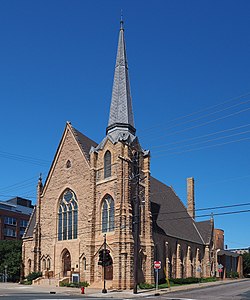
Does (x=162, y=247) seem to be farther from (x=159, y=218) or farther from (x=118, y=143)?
(x=118, y=143)

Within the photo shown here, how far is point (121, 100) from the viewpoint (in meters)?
47.0

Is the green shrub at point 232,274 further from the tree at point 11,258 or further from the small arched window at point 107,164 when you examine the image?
the small arched window at point 107,164

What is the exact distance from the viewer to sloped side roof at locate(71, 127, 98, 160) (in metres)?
45.8

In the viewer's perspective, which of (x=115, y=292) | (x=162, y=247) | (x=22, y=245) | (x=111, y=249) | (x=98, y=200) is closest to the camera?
(x=115, y=292)

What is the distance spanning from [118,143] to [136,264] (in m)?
11.3

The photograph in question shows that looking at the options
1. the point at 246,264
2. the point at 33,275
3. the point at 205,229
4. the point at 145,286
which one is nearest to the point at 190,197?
the point at 205,229

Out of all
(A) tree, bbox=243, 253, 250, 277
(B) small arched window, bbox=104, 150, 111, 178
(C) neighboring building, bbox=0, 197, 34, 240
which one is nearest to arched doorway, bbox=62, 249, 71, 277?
(B) small arched window, bbox=104, 150, 111, 178

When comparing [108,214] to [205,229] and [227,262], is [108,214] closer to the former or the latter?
[205,229]

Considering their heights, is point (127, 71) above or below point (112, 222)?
above

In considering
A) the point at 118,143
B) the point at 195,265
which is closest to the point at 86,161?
the point at 118,143

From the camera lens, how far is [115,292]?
116ft

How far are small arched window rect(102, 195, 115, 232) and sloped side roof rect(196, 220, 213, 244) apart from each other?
2262 centimetres

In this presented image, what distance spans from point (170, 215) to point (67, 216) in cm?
1393

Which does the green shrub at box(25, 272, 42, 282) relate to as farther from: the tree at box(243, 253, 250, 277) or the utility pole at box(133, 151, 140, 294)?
the tree at box(243, 253, 250, 277)
